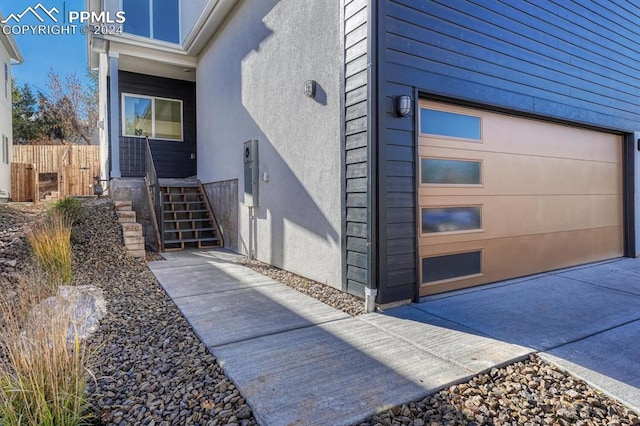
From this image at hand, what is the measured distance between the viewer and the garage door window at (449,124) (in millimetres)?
4273

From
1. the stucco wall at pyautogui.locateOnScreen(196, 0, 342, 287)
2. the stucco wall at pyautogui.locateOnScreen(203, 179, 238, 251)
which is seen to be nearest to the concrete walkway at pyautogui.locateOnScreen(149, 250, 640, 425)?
the stucco wall at pyautogui.locateOnScreen(196, 0, 342, 287)

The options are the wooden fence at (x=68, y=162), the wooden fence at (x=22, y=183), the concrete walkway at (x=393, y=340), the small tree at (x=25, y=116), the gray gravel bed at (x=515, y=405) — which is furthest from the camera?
the small tree at (x=25, y=116)

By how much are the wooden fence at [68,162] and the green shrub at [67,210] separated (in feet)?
27.0

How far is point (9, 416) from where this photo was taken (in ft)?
5.80

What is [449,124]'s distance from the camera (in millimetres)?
4469

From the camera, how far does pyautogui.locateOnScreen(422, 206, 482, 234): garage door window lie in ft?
14.0

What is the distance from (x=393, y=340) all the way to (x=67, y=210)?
6.18m

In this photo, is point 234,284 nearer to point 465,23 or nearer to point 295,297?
point 295,297

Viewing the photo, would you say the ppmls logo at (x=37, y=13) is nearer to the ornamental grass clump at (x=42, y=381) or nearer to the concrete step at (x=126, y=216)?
the concrete step at (x=126, y=216)

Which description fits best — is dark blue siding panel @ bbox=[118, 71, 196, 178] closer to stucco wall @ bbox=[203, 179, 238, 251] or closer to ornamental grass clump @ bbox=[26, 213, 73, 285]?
stucco wall @ bbox=[203, 179, 238, 251]

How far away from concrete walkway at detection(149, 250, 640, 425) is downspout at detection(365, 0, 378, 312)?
33cm

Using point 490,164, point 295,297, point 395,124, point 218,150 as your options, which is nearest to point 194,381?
point 295,297

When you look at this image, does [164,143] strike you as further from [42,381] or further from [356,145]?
[42,381]

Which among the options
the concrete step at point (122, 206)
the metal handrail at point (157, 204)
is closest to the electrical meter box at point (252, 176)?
the metal handrail at point (157, 204)
